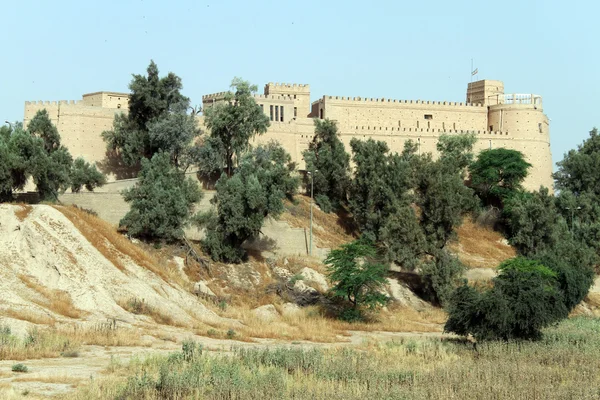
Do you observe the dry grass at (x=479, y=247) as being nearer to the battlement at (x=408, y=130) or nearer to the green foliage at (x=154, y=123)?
the battlement at (x=408, y=130)

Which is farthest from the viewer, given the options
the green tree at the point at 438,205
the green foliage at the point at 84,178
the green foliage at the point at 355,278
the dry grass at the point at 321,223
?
the dry grass at the point at 321,223

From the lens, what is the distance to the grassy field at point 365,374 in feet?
60.6

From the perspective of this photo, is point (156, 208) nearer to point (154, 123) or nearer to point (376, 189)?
point (154, 123)

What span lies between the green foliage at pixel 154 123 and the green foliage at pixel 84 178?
5599mm

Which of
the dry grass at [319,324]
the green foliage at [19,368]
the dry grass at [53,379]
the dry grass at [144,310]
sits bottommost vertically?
the dry grass at [319,324]

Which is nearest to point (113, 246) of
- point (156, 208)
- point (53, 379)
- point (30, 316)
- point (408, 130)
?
point (156, 208)

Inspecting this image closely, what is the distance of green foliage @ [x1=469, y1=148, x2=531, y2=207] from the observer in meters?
59.8

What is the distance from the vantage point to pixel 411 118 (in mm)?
67875

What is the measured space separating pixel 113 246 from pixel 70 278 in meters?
3.71

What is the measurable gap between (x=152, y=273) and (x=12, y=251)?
17.3ft

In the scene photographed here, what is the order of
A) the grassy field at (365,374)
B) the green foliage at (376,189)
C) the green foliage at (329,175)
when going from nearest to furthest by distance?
1. the grassy field at (365,374)
2. the green foliage at (376,189)
3. the green foliage at (329,175)

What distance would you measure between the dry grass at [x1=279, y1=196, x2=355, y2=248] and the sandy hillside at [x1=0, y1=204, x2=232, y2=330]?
13282 millimetres

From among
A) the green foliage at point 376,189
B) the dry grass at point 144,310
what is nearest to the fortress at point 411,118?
the green foliage at point 376,189

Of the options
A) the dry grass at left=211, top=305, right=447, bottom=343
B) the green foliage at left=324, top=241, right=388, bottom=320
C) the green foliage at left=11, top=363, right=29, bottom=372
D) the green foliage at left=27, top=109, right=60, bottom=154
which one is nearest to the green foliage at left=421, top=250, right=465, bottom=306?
the dry grass at left=211, top=305, right=447, bottom=343
